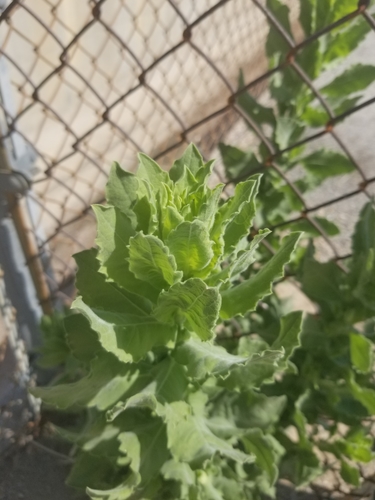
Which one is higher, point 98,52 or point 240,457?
point 98,52

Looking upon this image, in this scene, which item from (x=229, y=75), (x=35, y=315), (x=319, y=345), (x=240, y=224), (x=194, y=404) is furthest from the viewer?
(x=229, y=75)

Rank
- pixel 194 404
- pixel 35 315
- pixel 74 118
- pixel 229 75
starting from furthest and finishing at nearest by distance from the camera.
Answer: pixel 229 75
pixel 74 118
pixel 35 315
pixel 194 404

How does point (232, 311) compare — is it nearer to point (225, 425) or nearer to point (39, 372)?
point (225, 425)

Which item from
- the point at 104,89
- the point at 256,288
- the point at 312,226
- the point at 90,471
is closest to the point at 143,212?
the point at 256,288

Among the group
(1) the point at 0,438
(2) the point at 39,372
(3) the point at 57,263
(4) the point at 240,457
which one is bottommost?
(4) the point at 240,457

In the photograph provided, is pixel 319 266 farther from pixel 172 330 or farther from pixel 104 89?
pixel 104 89

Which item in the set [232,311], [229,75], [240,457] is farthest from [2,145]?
[229,75]

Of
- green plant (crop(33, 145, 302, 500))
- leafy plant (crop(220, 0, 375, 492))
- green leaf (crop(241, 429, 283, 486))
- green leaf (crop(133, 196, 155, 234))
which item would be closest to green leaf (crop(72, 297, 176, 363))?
green plant (crop(33, 145, 302, 500))

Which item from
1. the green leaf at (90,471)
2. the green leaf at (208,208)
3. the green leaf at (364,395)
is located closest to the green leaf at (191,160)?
the green leaf at (208,208)
